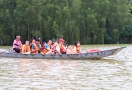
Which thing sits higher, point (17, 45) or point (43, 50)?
point (17, 45)

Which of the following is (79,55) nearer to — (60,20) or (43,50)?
(43,50)

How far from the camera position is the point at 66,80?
12.2 meters

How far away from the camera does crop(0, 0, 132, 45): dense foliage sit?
50.0 m

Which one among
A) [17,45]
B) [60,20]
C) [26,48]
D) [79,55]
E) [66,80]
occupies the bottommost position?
[66,80]

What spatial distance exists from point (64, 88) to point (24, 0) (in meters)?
40.4

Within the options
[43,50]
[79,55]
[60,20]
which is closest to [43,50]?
[43,50]

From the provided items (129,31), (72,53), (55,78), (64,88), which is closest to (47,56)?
(72,53)

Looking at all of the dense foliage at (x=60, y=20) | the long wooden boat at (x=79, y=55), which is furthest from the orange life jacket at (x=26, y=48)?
the dense foliage at (x=60, y=20)

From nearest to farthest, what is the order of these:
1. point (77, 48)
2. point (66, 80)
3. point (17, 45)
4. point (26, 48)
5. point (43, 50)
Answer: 1. point (66, 80)
2. point (77, 48)
3. point (43, 50)
4. point (26, 48)
5. point (17, 45)

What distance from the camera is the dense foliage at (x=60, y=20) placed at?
50000 millimetres

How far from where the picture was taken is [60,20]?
50.6 meters

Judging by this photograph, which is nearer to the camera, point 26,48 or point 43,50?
point 43,50

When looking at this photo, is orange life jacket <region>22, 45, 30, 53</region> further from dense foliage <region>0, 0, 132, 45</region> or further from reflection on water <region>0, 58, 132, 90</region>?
dense foliage <region>0, 0, 132, 45</region>

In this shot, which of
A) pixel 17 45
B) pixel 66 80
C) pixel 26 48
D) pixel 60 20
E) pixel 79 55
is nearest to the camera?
pixel 66 80
